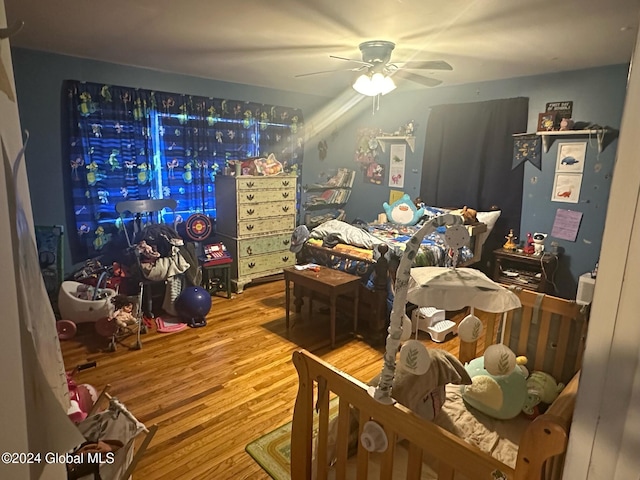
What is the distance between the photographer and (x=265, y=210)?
4.55 meters

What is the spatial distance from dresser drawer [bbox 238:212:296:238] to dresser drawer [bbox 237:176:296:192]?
35cm

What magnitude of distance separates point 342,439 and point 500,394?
772 millimetres

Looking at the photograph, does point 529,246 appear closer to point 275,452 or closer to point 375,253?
point 375,253

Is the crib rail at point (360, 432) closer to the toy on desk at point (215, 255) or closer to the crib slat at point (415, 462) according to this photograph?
the crib slat at point (415, 462)

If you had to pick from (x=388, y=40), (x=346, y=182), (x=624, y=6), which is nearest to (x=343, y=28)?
(x=388, y=40)

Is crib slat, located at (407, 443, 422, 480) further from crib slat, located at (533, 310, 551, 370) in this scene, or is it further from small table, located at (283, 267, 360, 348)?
small table, located at (283, 267, 360, 348)

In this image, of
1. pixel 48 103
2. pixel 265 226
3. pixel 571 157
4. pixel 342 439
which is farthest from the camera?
pixel 265 226

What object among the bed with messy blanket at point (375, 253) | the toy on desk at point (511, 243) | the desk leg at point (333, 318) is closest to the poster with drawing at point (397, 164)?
the bed with messy blanket at point (375, 253)

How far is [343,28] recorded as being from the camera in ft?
8.32

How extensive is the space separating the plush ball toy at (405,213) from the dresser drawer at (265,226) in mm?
1189

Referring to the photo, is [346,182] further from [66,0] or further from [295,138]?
[66,0]

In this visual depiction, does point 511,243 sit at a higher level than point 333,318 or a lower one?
higher

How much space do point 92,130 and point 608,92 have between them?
465cm

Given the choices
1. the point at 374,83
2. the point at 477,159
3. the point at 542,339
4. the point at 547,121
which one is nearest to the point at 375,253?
the point at 374,83
